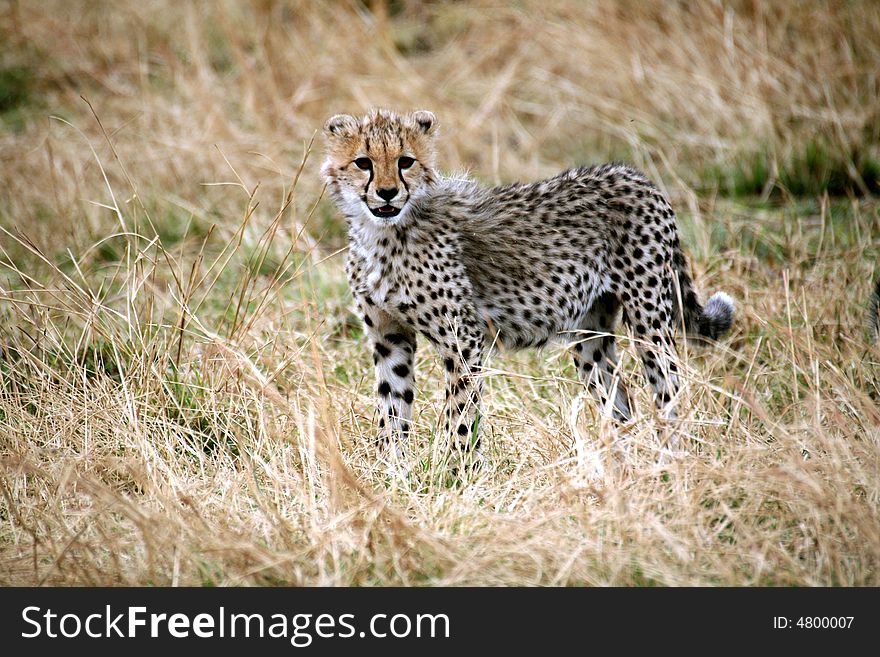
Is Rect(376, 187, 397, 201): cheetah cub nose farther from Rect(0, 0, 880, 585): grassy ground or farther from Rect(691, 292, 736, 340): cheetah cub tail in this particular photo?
Rect(691, 292, 736, 340): cheetah cub tail

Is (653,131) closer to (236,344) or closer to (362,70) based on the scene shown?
(362,70)

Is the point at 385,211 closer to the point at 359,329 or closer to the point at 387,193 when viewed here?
the point at 387,193

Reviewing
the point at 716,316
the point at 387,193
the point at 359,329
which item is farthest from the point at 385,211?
the point at 359,329

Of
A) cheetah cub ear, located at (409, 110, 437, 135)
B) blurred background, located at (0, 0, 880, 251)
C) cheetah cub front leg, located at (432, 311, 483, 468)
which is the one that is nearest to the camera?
cheetah cub front leg, located at (432, 311, 483, 468)

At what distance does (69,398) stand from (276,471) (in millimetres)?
1094

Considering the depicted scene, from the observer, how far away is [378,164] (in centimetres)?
396

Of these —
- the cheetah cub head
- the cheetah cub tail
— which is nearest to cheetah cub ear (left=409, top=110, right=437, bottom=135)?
the cheetah cub head

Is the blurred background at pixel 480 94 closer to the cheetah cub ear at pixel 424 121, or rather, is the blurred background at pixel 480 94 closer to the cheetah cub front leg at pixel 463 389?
the cheetah cub ear at pixel 424 121

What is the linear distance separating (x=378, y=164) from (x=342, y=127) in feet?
0.84

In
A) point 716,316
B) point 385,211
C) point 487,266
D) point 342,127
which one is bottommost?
point 716,316

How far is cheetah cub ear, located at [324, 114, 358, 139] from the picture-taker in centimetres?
407

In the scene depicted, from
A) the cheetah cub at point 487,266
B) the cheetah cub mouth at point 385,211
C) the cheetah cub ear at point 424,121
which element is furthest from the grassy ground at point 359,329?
the cheetah cub ear at point 424,121

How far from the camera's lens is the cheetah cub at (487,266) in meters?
4.04
